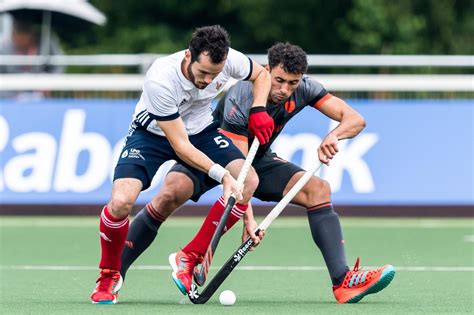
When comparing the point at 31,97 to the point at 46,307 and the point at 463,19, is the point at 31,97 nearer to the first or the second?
the point at 46,307

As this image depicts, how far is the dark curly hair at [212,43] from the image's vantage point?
705cm

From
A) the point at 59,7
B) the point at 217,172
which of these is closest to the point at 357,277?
the point at 217,172

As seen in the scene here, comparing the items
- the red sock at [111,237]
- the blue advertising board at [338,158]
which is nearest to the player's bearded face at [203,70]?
the red sock at [111,237]

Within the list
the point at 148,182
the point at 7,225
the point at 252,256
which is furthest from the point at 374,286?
the point at 7,225

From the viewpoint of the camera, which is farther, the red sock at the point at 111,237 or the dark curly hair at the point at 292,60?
the dark curly hair at the point at 292,60

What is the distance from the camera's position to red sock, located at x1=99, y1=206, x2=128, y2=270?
24.1 feet

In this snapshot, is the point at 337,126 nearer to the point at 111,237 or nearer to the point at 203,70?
the point at 203,70

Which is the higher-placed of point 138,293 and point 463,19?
point 138,293

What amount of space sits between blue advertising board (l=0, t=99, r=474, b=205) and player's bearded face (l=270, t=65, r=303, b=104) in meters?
5.54

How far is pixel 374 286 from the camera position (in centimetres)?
730

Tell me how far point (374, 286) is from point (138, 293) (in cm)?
148

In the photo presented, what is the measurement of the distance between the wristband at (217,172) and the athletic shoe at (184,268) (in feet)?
2.02

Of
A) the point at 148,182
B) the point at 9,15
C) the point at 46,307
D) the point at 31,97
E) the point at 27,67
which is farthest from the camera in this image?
the point at 9,15

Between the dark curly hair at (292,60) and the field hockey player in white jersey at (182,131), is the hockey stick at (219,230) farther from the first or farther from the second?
the dark curly hair at (292,60)
